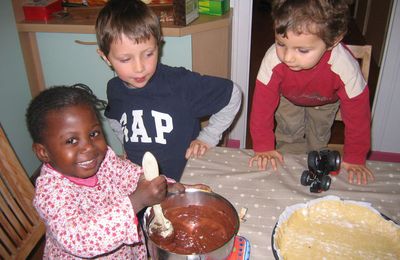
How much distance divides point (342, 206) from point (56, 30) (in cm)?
165

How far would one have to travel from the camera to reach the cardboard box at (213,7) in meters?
1.84

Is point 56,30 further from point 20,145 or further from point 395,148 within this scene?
point 395,148

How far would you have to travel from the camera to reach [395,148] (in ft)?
7.23

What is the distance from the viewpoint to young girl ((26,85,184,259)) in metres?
0.74

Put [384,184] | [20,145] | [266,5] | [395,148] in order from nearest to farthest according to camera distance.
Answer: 1. [384,184]
2. [20,145]
3. [395,148]
4. [266,5]

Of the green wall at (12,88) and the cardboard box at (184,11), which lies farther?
the green wall at (12,88)

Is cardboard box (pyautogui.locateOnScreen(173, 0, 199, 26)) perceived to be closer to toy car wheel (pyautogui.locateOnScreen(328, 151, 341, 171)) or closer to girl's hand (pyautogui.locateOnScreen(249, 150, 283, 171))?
girl's hand (pyautogui.locateOnScreen(249, 150, 283, 171))

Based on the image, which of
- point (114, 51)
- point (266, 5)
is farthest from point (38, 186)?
point (266, 5)

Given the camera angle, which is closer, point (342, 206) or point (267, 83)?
point (342, 206)

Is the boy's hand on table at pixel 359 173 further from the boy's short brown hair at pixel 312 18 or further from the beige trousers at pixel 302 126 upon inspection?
the beige trousers at pixel 302 126

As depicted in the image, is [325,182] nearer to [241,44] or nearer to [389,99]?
[241,44]

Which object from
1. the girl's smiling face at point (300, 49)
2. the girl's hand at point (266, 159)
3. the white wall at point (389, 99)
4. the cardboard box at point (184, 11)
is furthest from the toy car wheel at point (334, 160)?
the white wall at point (389, 99)

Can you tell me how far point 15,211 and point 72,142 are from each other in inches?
13.3

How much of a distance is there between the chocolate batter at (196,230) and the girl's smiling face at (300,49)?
505 millimetres
